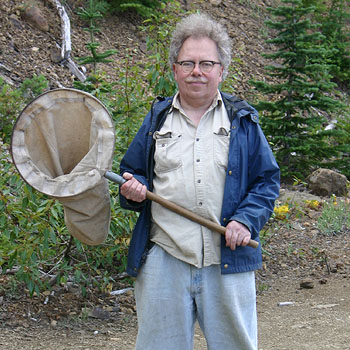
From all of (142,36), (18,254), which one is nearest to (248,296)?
(18,254)

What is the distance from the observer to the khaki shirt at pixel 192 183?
2807 millimetres

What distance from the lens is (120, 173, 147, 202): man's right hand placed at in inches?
110

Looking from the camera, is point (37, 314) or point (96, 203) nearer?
point (96, 203)

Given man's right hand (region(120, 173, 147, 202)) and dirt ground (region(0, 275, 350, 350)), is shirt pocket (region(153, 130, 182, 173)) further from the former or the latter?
dirt ground (region(0, 275, 350, 350))

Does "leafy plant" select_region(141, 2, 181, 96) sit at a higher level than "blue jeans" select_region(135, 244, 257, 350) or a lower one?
higher

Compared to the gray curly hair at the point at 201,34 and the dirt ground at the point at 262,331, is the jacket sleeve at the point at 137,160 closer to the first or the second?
the gray curly hair at the point at 201,34

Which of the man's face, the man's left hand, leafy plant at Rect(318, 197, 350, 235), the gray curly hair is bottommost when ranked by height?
leafy plant at Rect(318, 197, 350, 235)

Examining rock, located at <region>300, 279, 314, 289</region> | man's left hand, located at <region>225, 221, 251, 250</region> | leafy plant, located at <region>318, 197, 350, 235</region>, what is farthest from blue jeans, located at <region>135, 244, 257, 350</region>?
leafy plant, located at <region>318, 197, 350, 235</region>

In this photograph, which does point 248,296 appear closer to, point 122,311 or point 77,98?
point 77,98

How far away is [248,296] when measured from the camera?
2.88m

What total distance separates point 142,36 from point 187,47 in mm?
9081

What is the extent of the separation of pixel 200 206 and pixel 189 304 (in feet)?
1.44

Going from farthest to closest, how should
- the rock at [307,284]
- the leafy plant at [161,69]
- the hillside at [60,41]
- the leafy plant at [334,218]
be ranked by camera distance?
the hillside at [60,41]
the leafy plant at [334,218]
the rock at [307,284]
the leafy plant at [161,69]

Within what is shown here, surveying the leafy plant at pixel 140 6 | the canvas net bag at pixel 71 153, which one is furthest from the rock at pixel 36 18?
the canvas net bag at pixel 71 153
